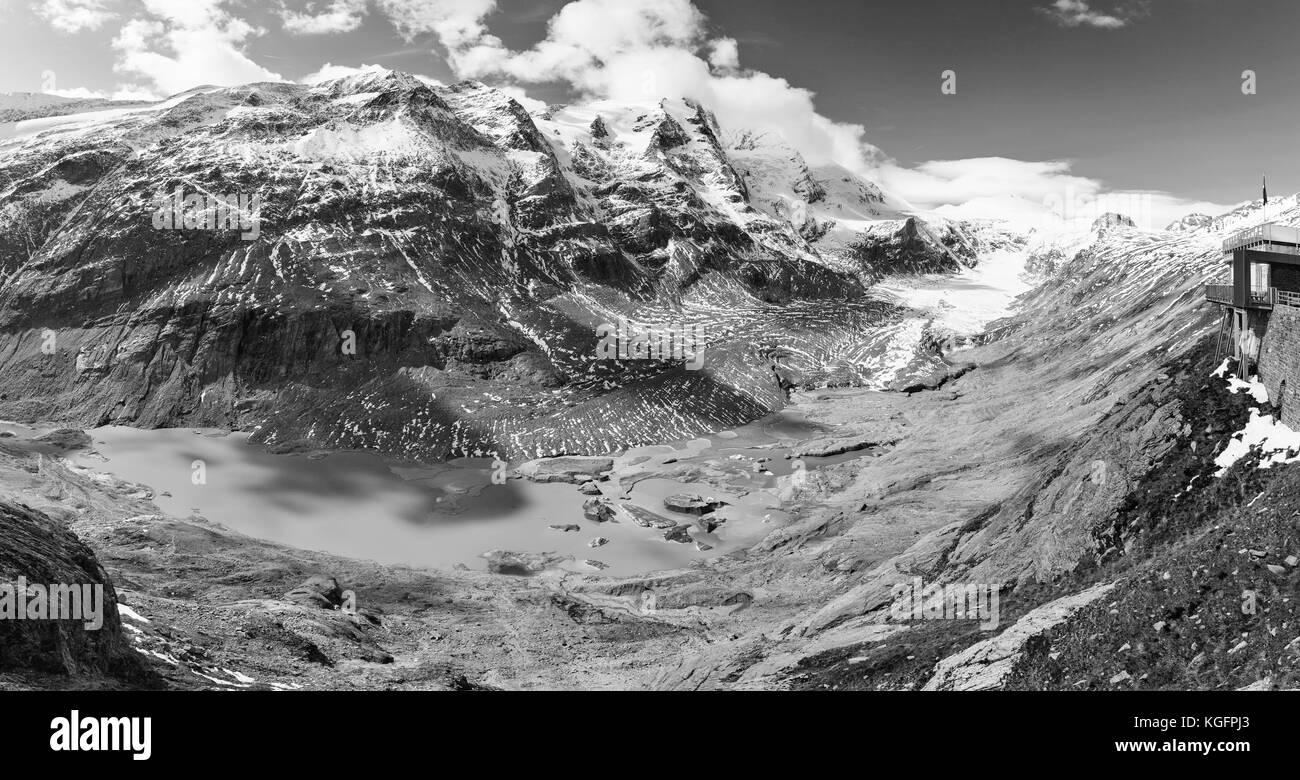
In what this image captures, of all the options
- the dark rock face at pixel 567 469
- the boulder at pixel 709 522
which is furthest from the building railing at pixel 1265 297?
the dark rock face at pixel 567 469

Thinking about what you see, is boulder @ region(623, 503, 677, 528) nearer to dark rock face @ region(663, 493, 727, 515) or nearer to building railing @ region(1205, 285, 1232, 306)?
dark rock face @ region(663, 493, 727, 515)

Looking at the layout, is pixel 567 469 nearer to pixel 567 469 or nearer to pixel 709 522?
pixel 567 469

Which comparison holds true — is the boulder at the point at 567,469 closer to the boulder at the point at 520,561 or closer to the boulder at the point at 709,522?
the boulder at the point at 709,522

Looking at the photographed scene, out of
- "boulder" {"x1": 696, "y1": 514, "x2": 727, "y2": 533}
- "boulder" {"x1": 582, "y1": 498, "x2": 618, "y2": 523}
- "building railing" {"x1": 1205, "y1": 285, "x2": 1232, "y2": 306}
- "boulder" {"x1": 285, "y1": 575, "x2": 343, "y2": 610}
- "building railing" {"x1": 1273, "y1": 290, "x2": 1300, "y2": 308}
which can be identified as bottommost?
"boulder" {"x1": 285, "y1": 575, "x2": 343, "y2": 610}

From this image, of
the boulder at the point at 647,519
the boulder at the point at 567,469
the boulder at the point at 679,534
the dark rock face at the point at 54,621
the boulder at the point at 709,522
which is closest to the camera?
the dark rock face at the point at 54,621

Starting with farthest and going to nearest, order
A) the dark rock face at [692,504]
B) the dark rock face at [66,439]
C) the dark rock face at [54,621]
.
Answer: the dark rock face at [66,439] < the dark rock face at [692,504] < the dark rock face at [54,621]

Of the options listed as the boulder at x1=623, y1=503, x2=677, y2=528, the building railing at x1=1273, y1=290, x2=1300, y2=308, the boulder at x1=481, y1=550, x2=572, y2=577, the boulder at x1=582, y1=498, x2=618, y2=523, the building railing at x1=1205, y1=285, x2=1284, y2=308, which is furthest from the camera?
the boulder at x1=582, y1=498, x2=618, y2=523

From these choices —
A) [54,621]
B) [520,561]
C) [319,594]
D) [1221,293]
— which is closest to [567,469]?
[520,561]

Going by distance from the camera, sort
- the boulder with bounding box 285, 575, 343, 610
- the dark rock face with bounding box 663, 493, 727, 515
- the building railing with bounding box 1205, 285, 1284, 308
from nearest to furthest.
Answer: the building railing with bounding box 1205, 285, 1284, 308
the boulder with bounding box 285, 575, 343, 610
the dark rock face with bounding box 663, 493, 727, 515

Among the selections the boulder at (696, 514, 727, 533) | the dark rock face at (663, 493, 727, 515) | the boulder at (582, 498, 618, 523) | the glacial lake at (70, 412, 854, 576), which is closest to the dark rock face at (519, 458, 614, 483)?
the glacial lake at (70, 412, 854, 576)

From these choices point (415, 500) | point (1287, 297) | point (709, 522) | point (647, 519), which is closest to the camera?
point (1287, 297)
